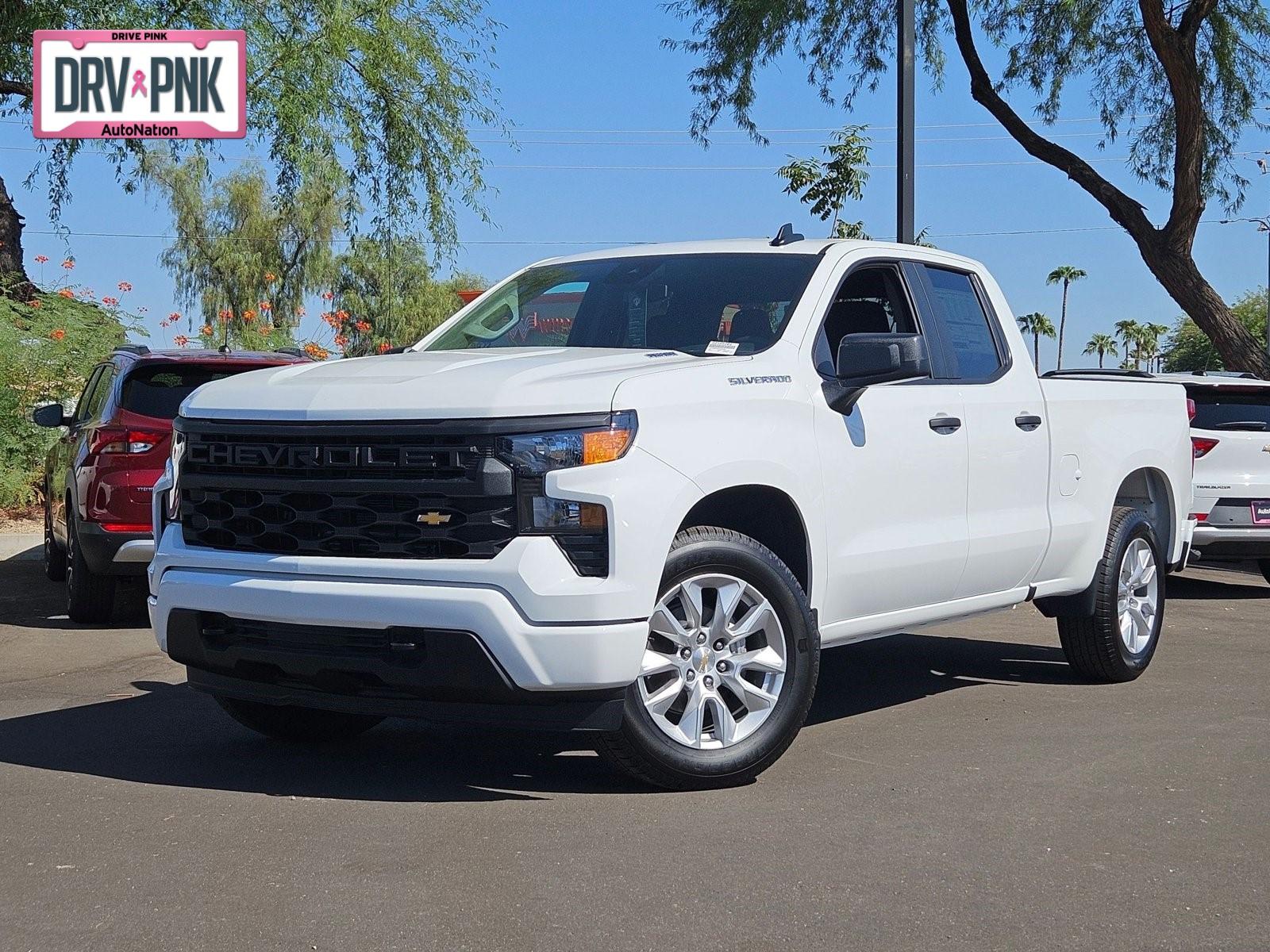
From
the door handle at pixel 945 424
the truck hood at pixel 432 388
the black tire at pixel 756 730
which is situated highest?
the truck hood at pixel 432 388

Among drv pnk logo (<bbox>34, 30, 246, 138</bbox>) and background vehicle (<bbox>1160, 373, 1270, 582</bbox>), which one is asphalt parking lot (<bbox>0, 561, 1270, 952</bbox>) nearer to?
background vehicle (<bbox>1160, 373, 1270, 582</bbox>)

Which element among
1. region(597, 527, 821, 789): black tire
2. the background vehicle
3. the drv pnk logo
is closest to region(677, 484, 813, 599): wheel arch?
region(597, 527, 821, 789): black tire

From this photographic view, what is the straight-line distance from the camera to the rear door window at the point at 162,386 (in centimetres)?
955

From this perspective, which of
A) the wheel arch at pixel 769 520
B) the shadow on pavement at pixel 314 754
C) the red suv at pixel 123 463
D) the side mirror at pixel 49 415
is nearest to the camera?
the shadow on pavement at pixel 314 754

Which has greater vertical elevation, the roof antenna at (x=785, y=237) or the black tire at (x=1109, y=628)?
the roof antenna at (x=785, y=237)

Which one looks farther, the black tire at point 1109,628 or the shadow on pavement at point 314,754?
the black tire at point 1109,628

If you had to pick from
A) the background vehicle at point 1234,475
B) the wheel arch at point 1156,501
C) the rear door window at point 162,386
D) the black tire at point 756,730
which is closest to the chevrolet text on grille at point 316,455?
the black tire at point 756,730

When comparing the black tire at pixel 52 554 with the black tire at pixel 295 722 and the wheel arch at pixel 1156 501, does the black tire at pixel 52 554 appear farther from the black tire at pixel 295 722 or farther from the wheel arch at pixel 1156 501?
the wheel arch at pixel 1156 501

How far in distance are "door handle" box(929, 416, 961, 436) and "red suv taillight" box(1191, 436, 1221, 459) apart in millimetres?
5731

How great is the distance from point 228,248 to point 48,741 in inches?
1722

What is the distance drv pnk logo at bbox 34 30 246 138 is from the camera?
18031mm

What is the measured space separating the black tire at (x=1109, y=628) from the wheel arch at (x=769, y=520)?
2.37m

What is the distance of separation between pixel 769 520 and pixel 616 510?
1.05m

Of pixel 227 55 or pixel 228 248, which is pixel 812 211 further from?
pixel 228 248
